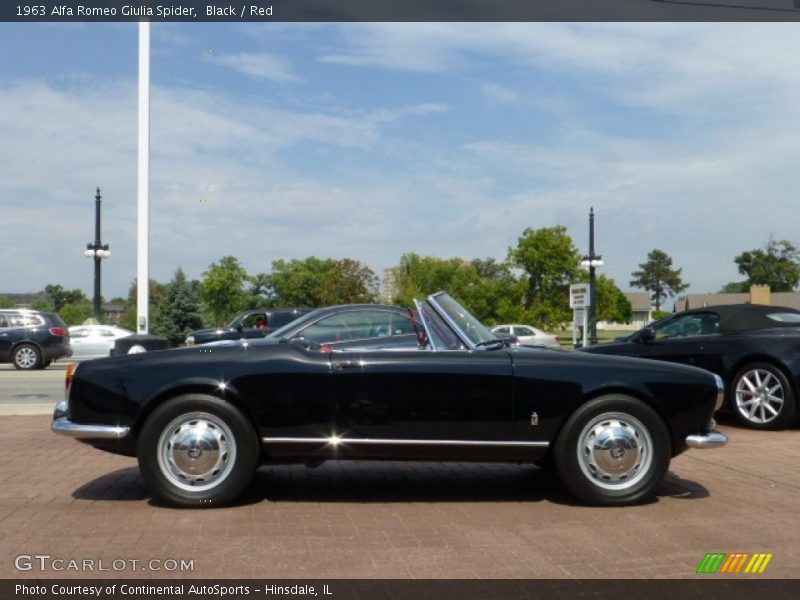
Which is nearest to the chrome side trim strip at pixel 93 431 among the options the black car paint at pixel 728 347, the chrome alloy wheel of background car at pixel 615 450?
the chrome alloy wheel of background car at pixel 615 450

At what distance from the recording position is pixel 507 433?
5.75 metres

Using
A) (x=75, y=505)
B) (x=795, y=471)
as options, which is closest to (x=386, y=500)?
→ (x=75, y=505)

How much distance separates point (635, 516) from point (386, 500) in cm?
154

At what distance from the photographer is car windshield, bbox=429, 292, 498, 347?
242 inches

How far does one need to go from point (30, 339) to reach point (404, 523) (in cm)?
2037

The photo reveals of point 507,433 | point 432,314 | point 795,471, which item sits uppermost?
point 432,314

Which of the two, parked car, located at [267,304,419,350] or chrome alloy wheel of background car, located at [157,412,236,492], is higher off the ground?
parked car, located at [267,304,419,350]

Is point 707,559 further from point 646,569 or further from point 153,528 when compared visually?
point 153,528

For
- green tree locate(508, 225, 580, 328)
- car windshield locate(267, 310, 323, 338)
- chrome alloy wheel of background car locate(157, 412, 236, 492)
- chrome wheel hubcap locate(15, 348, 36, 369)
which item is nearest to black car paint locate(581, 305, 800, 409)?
car windshield locate(267, 310, 323, 338)

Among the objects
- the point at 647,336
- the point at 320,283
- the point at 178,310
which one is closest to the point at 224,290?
the point at 178,310

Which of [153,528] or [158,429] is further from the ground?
[158,429]

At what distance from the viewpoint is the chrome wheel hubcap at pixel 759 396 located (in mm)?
9734

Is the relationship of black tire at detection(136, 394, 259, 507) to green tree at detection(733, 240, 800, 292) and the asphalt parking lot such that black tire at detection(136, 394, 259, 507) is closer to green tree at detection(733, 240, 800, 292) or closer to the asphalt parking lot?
the asphalt parking lot

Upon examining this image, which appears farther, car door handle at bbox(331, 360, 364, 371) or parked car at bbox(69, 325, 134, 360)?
parked car at bbox(69, 325, 134, 360)
